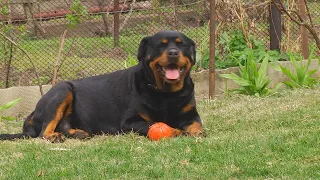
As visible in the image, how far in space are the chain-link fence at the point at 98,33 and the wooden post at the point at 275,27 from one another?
0.54ft

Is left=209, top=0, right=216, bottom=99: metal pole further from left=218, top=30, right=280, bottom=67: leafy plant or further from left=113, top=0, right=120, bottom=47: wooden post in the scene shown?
left=113, top=0, right=120, bottom=47: wooden post

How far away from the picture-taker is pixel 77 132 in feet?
25.2

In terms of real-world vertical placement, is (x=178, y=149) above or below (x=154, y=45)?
below

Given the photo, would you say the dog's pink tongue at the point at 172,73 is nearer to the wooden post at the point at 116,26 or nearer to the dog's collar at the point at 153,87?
the dog's collar at the point at 153,87

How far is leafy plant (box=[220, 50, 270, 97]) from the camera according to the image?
1002cm

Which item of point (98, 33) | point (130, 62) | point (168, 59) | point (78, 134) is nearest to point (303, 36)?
point (130, 62)

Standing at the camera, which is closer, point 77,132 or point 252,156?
point 252,156

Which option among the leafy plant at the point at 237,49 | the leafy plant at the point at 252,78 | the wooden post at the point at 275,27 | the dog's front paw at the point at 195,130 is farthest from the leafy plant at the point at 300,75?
the dog's front paw at the point at 195,130

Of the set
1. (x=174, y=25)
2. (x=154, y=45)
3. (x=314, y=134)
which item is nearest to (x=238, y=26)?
(x=174, y=25)

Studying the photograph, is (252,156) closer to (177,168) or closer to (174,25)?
(177,168)

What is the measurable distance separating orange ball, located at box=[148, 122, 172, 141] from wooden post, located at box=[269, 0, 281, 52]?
15.5ft

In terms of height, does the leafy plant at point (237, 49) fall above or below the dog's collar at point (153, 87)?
below

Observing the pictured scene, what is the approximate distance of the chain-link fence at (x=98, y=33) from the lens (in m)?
10.7

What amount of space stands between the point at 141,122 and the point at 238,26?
14.7ft
